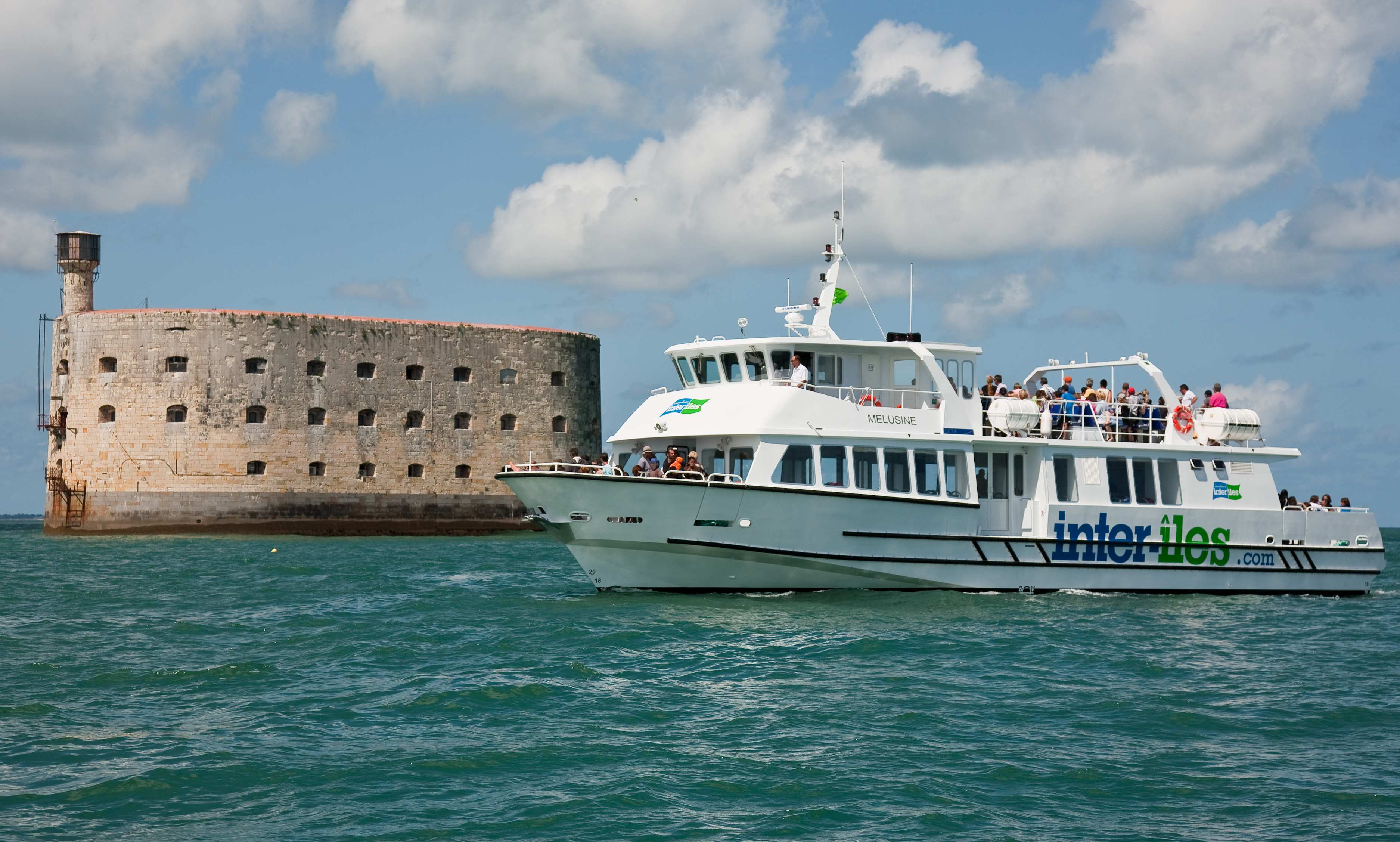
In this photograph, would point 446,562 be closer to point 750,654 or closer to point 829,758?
point 750,654

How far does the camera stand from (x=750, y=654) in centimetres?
1573

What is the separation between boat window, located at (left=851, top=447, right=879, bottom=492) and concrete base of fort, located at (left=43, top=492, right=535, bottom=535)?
27.9 metres

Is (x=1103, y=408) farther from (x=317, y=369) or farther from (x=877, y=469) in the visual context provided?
(x=317, y=369)

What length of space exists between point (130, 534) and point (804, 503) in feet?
111

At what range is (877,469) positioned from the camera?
800 inches

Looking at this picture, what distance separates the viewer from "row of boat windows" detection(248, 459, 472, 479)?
156 ft

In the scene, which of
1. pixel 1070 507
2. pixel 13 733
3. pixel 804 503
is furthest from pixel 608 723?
pixel 1070 507

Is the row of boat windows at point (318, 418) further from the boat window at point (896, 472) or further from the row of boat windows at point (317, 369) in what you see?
the boat window at point (896, 472)

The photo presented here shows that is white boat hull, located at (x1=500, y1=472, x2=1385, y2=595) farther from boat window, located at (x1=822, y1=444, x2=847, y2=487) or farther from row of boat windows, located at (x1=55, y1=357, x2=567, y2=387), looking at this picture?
row of boat windows, located at (x1=55, y1=357, x2=567, y2=387)

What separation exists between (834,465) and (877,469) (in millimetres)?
687

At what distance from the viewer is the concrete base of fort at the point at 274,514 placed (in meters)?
46.5

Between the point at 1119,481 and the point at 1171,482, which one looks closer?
the point at 1119,481

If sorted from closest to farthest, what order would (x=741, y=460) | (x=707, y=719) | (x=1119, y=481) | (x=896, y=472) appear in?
1. (x=707, y=719)
2. (x=741, y=460)
3. (x=896, y=472)
4. (x=1119, y=481)

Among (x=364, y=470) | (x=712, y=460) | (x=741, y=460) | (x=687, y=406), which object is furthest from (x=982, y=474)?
(x=364, y=470)
